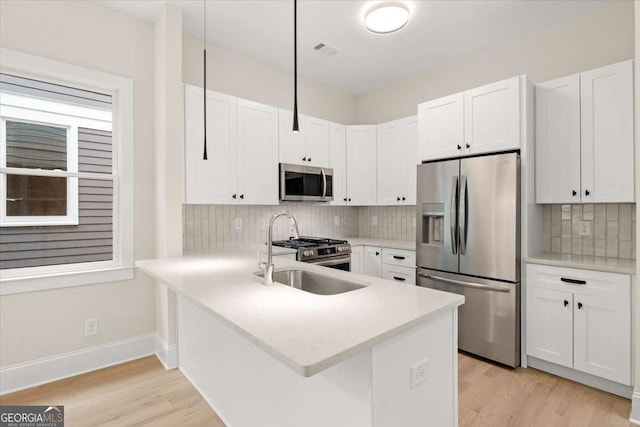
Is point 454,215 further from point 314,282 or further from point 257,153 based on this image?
point 257,153

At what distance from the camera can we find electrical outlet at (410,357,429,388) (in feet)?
3.94

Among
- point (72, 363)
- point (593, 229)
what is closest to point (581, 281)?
point (593, 229)

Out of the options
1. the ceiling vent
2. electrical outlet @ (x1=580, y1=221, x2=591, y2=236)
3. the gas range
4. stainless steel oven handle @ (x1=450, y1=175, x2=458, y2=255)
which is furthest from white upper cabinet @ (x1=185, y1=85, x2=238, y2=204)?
electrical outlet @ (x1=580, y1=221, x2=591, y2=236)

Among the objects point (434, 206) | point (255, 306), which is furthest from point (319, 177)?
point (255, 306)

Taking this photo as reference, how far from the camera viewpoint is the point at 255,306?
1293mm

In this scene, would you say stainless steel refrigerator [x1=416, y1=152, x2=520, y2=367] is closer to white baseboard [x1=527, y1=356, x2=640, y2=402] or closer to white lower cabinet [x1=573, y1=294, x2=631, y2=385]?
white baseboard [x1=527, y1=356, x2=640, y2=402]

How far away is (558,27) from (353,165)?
235cm

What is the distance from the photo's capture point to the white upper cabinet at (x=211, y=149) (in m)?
2.78

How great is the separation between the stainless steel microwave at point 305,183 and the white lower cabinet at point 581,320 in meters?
2.14

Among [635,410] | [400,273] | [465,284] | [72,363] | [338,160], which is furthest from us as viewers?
[338,160]

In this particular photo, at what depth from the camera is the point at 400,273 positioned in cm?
351

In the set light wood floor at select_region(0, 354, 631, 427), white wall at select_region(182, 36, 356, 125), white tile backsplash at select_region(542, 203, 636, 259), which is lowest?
light wood floor at select_region(0, 354, 631, 427)

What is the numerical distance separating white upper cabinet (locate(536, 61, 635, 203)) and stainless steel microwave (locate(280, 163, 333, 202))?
81.5 inches

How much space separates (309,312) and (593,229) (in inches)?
110
